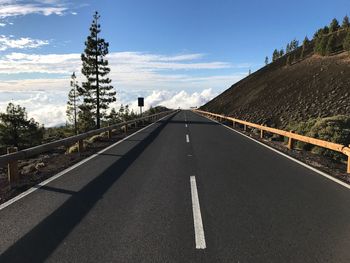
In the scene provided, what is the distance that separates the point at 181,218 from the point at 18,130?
37.1 meters

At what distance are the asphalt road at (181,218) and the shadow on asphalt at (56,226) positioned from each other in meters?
0.01

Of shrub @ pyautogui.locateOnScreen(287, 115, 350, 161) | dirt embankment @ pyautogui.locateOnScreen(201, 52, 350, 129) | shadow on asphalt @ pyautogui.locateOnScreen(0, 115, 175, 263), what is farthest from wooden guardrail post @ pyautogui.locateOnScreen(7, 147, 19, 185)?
dirt embankment @ pyautogui.locateOnScreen(201, 52, 350, 129)

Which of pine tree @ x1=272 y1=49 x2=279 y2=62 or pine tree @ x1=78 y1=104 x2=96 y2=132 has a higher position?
pine tree @ x1=272 y1=49 x2=279 y2=62

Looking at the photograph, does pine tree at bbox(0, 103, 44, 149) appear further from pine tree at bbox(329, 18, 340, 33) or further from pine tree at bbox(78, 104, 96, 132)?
pine tree at bbox(329, 18, 340, 33)

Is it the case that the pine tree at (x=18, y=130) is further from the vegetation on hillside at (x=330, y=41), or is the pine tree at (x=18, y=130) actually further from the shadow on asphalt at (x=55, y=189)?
the vegetation on hillside at (x=330, y=41)

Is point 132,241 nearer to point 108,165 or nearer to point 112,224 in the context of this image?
point 112,224

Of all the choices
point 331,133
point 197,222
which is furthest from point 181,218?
point 331,133

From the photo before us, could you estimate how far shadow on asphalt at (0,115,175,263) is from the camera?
4.25m

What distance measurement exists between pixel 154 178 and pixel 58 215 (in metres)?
3.11

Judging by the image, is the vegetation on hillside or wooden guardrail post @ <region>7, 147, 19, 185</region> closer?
wooden guardrail post @ <region>7, 147, 19, 185</region>

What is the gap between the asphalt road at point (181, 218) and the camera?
4.27m

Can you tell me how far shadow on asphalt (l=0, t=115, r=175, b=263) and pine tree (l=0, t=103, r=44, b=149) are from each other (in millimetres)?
31757

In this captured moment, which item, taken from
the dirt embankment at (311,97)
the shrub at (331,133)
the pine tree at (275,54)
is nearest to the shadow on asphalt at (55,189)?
the shrub at (331,133)

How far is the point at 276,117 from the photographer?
42.3 meters
